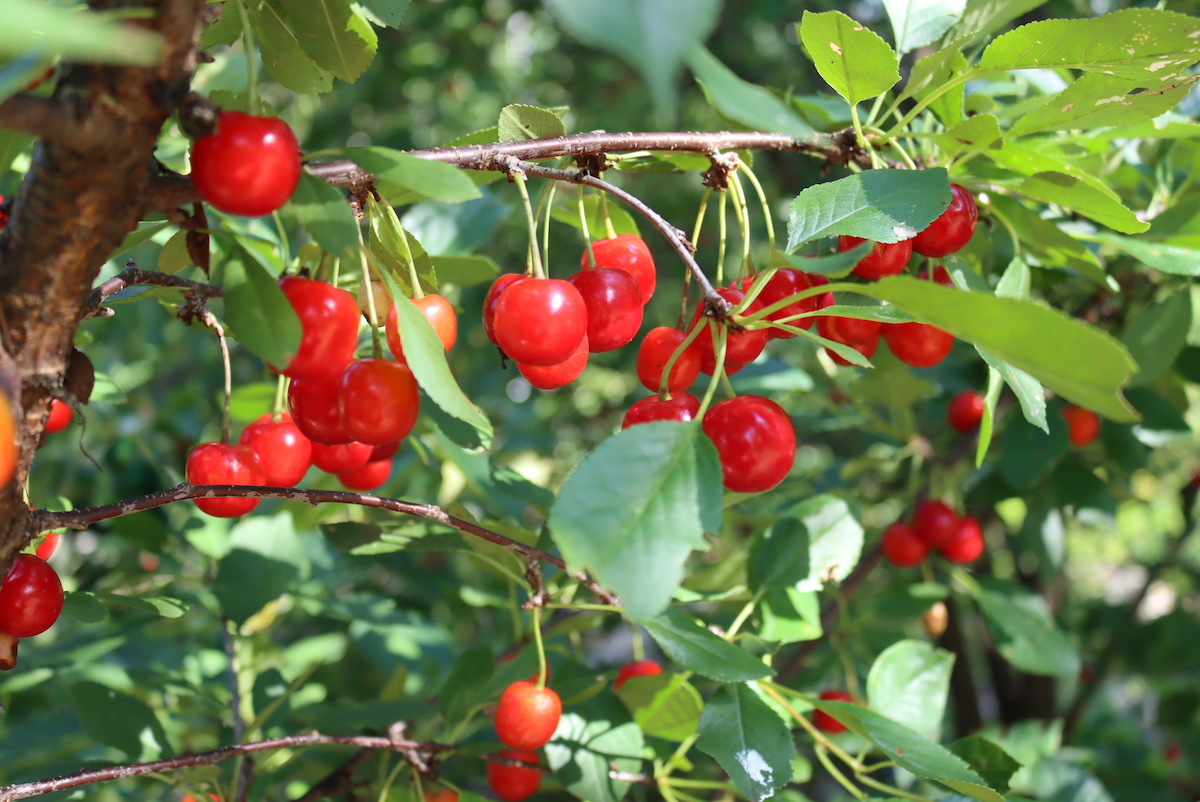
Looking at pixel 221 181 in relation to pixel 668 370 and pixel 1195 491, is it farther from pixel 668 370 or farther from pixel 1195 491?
pixel 1195 491

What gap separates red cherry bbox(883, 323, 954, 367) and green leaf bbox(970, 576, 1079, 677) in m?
1.17

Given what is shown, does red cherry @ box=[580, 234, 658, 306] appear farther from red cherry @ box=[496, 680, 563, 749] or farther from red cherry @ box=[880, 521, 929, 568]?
red cherry @ box=[880, 521, 929, 568]

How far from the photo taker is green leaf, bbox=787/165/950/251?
0.86 metres

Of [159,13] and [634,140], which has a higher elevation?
[159,13]

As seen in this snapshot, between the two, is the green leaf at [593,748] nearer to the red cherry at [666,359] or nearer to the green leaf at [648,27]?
the red cherry at [666,359]

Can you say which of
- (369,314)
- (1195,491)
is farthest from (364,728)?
(1195,491)

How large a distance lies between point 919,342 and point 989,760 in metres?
0.60

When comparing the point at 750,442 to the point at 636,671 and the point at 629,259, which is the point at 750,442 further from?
the point at 636,671

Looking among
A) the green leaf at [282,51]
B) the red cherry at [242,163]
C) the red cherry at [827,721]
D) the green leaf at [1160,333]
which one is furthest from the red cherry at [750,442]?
the green leaf at [1160,333]

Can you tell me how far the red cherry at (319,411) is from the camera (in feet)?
2.77

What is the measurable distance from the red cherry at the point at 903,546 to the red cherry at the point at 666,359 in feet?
3.89

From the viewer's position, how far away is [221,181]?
0.63 m

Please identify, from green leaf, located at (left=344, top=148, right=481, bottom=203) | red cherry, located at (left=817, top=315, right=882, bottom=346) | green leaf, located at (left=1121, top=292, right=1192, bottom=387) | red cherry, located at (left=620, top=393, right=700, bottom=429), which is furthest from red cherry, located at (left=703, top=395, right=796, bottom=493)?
green leaf, located at (left=1121, top=292, right=1192, bottom=387)

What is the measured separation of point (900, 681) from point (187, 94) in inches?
53.5
